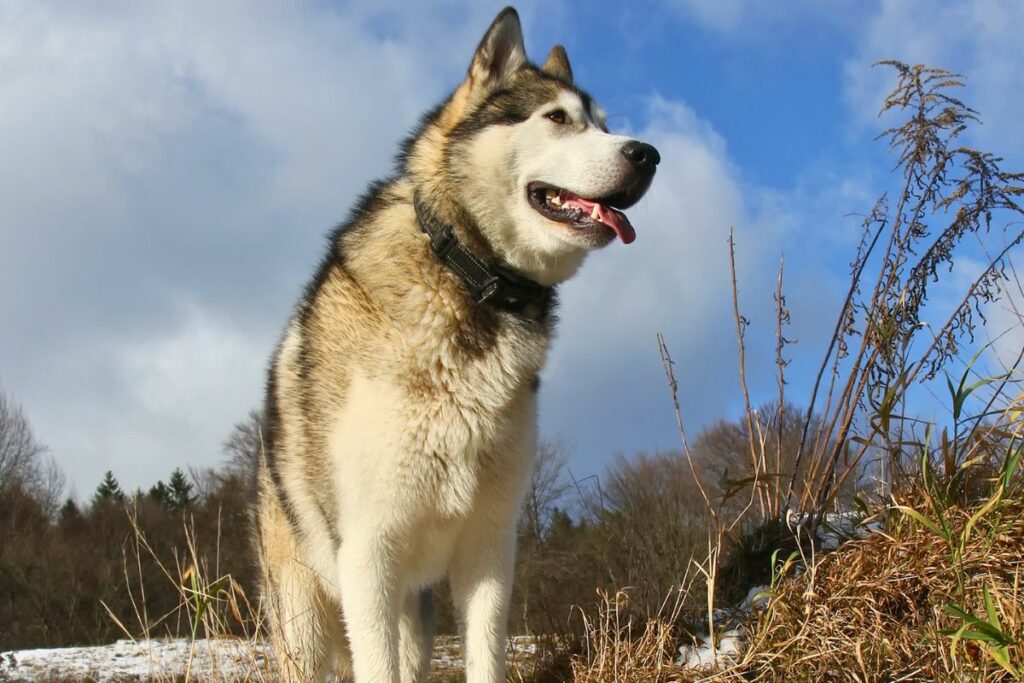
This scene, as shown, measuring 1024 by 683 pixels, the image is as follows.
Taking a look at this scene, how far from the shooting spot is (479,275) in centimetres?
359

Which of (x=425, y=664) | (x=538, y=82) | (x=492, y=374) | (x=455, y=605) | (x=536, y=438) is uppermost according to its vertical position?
(x=538, y=82)

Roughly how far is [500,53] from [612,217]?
0.97 metres

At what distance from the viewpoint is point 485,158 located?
365 cm

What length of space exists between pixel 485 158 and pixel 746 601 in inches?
115

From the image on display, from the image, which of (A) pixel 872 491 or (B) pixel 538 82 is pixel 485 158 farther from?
(A) pixel 872 491

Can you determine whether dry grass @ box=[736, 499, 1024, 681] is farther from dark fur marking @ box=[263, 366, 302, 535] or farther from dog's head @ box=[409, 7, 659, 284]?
dark fur marking @ box=[263, 366, 302, 535]

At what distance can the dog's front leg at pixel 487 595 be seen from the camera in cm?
364

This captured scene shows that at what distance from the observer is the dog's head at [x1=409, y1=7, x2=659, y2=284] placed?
11.6ft

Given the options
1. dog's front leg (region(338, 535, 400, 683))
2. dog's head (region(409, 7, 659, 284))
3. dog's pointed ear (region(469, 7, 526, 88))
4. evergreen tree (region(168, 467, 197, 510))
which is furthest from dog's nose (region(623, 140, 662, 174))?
evergreen tree (region(168, 467, 197, 510))

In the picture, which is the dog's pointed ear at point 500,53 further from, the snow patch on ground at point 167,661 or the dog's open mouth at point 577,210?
the snow patch on ground at point 167,661

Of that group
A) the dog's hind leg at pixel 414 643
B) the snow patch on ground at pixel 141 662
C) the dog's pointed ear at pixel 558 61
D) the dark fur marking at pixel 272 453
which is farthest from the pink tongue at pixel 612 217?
the snow patch on ground at pixel 141 662

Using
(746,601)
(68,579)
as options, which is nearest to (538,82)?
(746,601)

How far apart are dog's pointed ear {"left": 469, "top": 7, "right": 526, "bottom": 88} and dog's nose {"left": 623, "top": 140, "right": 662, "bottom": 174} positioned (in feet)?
2.47

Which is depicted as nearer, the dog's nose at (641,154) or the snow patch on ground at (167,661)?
the dog's nose at (641,154)
